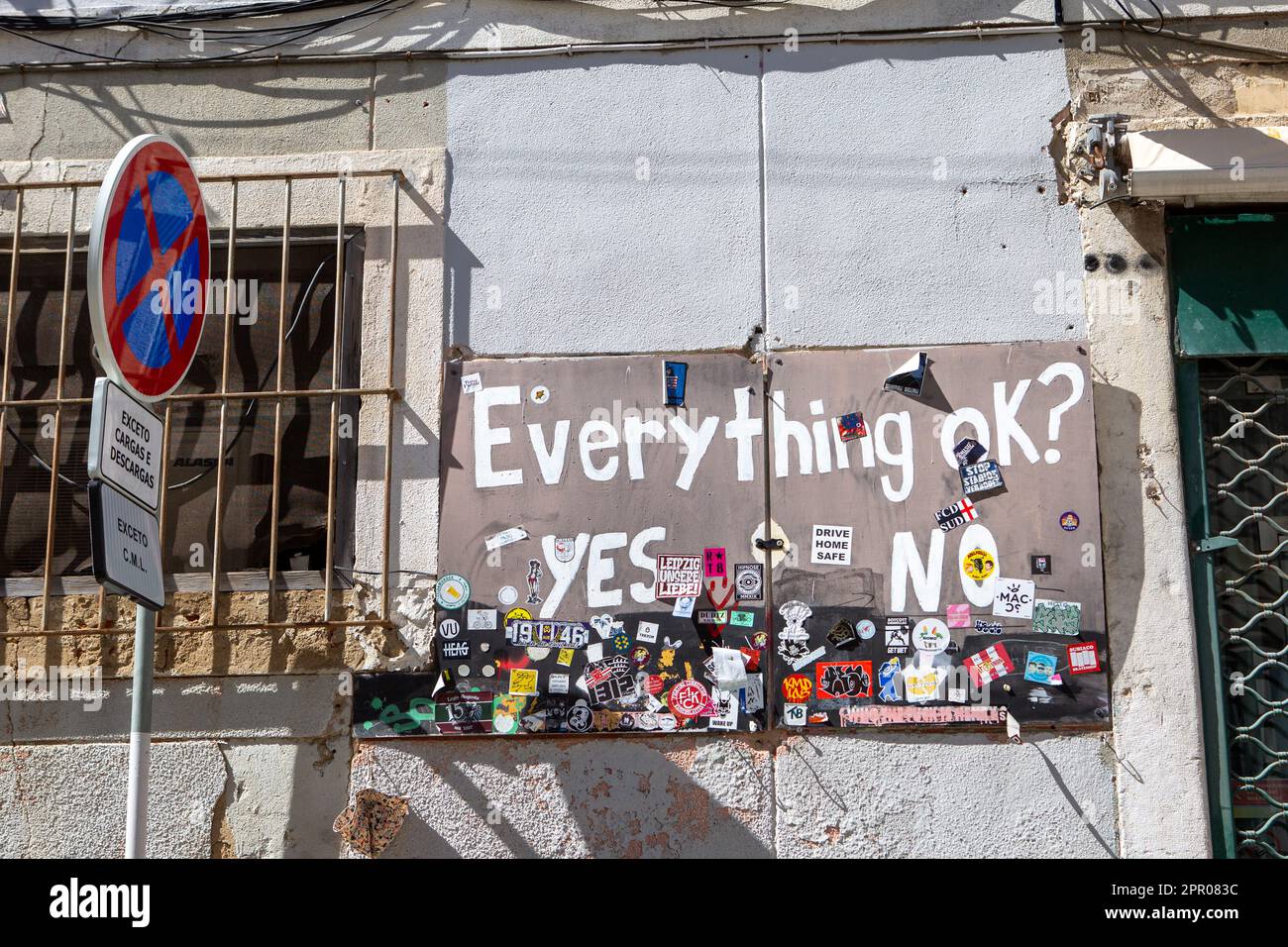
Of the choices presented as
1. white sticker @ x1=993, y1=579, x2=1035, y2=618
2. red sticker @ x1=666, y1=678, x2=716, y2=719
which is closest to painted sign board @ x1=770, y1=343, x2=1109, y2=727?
white sticker @ x1=993, y1=579, x2=1035, y2=618

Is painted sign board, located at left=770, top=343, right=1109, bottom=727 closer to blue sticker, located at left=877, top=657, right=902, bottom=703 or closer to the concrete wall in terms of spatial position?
blue sticker, located at left=877, top=657, right=902, bottom=703

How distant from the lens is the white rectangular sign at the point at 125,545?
3624 millimetres

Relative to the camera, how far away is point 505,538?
512 centimetres

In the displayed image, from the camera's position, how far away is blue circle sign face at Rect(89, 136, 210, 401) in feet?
12.7

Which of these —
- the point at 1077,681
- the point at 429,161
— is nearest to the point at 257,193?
the point at 429,161

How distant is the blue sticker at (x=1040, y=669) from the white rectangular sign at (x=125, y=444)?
326 cm

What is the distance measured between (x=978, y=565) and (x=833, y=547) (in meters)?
0.57

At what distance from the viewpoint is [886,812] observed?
4.84 meters

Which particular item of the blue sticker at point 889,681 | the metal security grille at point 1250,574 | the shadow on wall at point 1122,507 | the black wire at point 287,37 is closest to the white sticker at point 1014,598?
the shadow on wall at point 1122,507

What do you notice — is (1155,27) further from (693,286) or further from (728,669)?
(728,669)

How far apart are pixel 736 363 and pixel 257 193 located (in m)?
2.27

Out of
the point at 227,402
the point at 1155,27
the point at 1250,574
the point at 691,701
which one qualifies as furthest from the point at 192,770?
the point at 1155,27

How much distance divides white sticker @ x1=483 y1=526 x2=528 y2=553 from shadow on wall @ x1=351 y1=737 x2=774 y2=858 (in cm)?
77
